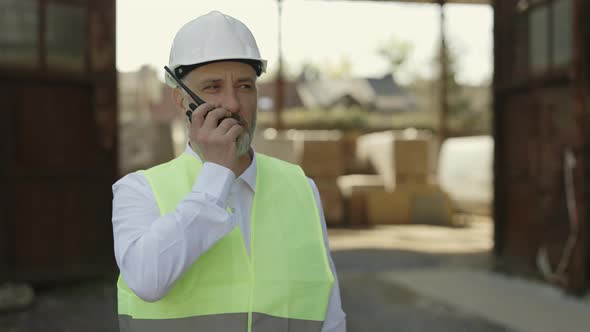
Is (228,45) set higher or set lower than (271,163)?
higher

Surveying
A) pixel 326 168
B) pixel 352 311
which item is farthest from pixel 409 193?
pixel 352 311

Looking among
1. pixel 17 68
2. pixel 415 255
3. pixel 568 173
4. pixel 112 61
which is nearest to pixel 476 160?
pixel 415 255

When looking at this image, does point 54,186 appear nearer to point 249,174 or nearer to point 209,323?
point 249,174

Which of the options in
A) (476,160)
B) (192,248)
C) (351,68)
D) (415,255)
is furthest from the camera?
(351,68)

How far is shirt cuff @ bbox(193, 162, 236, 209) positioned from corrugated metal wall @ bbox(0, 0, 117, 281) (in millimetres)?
5333

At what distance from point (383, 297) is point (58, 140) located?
3.61 meters

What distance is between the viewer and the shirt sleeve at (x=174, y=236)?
4.31 ft

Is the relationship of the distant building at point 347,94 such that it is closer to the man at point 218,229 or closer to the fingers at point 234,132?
the man at point 218,229

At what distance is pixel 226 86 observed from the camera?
1.52 m

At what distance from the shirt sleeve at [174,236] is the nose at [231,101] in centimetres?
18

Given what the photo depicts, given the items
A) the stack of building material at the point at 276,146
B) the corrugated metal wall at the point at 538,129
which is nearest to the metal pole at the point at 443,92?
the stack of building material at the point at 276,146

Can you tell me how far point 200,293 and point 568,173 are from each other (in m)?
5.41

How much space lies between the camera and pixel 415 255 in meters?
8.79

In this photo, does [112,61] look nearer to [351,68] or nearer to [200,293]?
[200,293]
